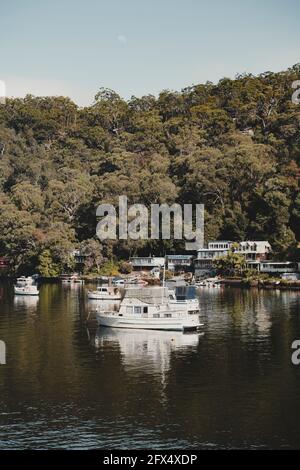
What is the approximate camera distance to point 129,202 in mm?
106125

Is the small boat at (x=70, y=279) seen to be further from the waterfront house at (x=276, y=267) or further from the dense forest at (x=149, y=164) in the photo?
the waterfront house at (x=276, y=267)

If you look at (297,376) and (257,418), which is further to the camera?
(297,376)

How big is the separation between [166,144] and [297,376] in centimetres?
10085

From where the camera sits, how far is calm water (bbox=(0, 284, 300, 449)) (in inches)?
1085

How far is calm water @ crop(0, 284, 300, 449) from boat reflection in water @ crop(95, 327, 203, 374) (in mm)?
69

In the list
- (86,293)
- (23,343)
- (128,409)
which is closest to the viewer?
(128,409)

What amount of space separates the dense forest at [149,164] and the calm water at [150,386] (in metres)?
46.7

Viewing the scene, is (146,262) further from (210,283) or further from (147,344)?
(147,344)

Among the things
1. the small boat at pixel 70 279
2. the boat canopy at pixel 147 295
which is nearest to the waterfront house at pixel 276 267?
the small boat at pixel 70 279

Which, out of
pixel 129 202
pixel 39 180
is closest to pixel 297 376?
pixel 129 202

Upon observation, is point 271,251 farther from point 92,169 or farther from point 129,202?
point 92,169

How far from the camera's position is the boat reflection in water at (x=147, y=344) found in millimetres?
40125
